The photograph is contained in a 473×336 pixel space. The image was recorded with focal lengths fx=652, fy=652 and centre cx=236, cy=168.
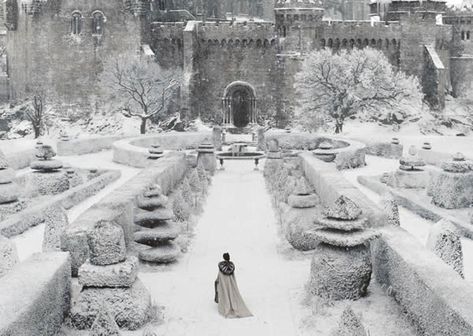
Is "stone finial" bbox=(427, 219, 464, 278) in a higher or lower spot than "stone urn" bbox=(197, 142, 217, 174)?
higher

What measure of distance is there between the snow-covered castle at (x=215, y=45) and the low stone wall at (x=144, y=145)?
1651 cm

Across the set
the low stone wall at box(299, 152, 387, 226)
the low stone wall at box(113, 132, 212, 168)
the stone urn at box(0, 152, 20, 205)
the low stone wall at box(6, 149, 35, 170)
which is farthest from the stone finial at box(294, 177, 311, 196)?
the low stone wall at box(6, 149, 35, 170)

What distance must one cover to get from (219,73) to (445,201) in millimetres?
34893

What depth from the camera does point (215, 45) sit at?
1989 inches

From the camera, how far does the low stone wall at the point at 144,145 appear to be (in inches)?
1016

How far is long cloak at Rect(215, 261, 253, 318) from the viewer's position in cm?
919

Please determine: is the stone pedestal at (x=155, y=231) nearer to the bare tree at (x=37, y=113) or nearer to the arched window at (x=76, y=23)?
the bare tree at (x=37, y=113)

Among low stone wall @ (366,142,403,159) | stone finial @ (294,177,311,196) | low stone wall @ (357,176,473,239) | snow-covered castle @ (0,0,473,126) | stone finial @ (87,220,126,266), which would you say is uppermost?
snow-covered castle @ (0,0,473,126)

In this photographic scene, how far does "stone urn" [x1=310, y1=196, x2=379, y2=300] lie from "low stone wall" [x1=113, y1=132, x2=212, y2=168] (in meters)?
16.2

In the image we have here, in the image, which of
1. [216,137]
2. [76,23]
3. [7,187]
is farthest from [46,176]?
[76,23]

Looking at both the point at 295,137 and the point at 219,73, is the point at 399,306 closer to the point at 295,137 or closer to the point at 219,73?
the point at 295,137

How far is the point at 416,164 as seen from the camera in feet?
68.0

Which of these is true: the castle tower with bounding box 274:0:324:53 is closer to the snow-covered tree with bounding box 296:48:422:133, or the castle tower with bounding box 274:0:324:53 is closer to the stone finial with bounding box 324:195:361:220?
the snow-covered tree with bounding box 296:48:422:133

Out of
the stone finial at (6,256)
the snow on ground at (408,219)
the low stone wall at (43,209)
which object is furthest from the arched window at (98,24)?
the stone finial at (6,256)
